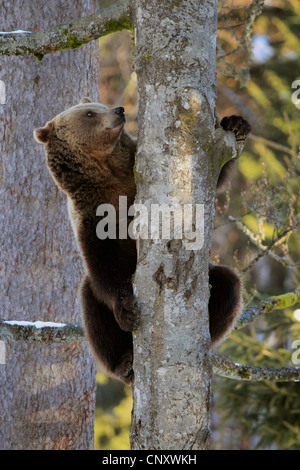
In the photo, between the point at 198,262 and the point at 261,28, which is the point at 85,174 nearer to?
the point at 198,262

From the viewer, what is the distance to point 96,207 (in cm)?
431

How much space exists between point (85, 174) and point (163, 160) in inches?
64.0

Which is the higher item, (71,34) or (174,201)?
(71,34)

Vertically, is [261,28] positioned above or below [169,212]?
above

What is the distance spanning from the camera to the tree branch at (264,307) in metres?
4.78

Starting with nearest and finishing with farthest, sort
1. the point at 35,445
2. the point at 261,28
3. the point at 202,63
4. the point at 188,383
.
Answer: the point at 188,383, the point at 202,63, the point at 35,445, the point at 261,28

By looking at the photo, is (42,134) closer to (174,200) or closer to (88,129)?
(88,129)

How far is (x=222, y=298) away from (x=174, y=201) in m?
1.58

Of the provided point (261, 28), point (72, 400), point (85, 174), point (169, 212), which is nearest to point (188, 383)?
→ point (169, 212)

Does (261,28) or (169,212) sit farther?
(261,28)

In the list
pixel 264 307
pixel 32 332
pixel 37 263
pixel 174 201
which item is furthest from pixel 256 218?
Result: pixel 174 201

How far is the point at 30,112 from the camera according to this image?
5.40 meters

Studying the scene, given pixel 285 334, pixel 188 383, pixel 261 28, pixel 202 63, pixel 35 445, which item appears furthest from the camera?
pixel 261 28

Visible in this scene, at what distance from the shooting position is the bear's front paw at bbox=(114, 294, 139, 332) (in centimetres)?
293
